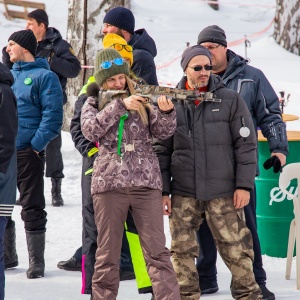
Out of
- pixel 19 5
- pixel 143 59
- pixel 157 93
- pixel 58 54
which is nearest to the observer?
pixel 157 93

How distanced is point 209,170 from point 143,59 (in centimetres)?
134

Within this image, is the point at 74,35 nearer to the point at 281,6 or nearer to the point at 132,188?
the point at 132,188

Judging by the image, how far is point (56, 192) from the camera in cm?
998

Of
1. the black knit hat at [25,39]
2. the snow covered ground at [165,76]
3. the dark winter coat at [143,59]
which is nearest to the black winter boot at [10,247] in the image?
the snow covered ground at [165,76]

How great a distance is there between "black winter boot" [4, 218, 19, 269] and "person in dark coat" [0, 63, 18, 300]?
1.62m

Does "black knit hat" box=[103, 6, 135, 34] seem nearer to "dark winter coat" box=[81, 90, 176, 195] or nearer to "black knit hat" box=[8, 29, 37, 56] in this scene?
"black knit hat" box=[8, 29, 37, 56]

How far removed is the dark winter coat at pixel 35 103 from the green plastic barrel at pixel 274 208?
5.89 feet

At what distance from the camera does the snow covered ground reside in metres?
6.77

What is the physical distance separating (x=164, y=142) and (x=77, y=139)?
631 mm

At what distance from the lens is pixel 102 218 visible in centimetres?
575

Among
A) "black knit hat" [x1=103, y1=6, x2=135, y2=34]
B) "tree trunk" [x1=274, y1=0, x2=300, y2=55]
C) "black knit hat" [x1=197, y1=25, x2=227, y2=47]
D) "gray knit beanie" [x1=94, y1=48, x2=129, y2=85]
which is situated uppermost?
"tree trunk" [x1=274, y1=0, x2=300, y2=55]

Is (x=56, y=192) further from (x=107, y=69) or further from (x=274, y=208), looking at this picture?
(x=107, y=69)

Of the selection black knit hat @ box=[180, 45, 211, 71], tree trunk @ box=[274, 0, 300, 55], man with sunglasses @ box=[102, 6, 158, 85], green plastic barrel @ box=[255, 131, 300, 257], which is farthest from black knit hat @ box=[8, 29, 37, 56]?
tree trunk @ box=[274, 0, 300, 55]

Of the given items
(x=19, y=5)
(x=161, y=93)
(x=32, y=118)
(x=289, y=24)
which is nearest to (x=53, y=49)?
(x=32, y=118)
